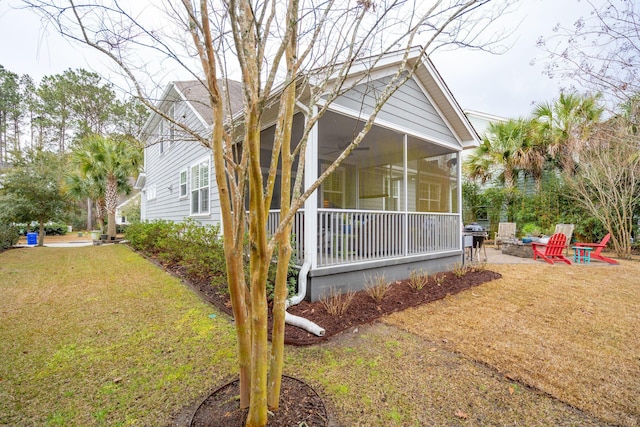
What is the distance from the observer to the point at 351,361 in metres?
2.99

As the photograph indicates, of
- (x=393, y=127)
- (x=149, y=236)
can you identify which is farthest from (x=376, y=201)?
(x=149, y=236)

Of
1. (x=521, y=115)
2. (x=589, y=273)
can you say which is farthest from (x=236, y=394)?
(x=521, y=115)

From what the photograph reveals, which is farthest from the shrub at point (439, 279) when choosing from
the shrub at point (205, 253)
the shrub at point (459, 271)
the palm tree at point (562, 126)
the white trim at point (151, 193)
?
the white trim at point (151, 193)

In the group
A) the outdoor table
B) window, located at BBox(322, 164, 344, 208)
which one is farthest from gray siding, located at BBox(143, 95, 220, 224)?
the outdoor table

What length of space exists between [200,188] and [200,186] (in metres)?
0.06

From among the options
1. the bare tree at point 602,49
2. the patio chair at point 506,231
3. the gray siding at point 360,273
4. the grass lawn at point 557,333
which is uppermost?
the bare tree at point 602,49

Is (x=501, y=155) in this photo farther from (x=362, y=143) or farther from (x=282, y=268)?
(x=282, y=268)

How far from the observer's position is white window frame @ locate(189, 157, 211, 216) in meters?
7.99

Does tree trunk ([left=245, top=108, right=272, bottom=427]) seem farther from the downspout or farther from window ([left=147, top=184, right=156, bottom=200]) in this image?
window ([left=147, top=184, right=156, bottom=200])

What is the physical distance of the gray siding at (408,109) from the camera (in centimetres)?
567

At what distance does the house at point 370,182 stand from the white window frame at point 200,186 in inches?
1.2

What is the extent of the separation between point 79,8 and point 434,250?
23.6 ft

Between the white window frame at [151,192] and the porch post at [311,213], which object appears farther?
the white window frame at [151,192]

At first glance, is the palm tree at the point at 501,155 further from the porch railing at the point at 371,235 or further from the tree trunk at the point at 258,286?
the tree trunk at the point at 258,286
